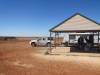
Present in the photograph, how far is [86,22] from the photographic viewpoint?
22.6 meters

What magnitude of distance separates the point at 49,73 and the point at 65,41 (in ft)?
90.7

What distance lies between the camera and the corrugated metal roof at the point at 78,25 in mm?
22203

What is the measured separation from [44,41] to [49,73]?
24.5 metres

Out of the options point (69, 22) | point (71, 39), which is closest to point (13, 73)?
point (69, 22)

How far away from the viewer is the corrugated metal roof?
22203mm

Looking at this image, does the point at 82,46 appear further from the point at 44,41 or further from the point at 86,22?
the point at 44,41

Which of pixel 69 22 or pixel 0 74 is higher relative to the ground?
pixel 69 22

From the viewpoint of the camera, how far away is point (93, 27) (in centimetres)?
2211

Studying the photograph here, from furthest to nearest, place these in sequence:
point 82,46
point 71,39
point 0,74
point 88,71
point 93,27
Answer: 1. point 71,39
2. point 82,46
3. point 93,27
4. point 88,71
5. point 0,74

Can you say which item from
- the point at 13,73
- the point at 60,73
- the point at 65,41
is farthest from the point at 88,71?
the point at 65,41

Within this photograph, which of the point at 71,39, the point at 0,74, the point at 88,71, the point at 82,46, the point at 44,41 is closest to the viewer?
the point at 0,74

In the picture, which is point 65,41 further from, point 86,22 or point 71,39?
point 86,22

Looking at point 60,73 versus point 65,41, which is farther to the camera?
point 65,41

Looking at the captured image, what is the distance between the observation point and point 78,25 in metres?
22.8
